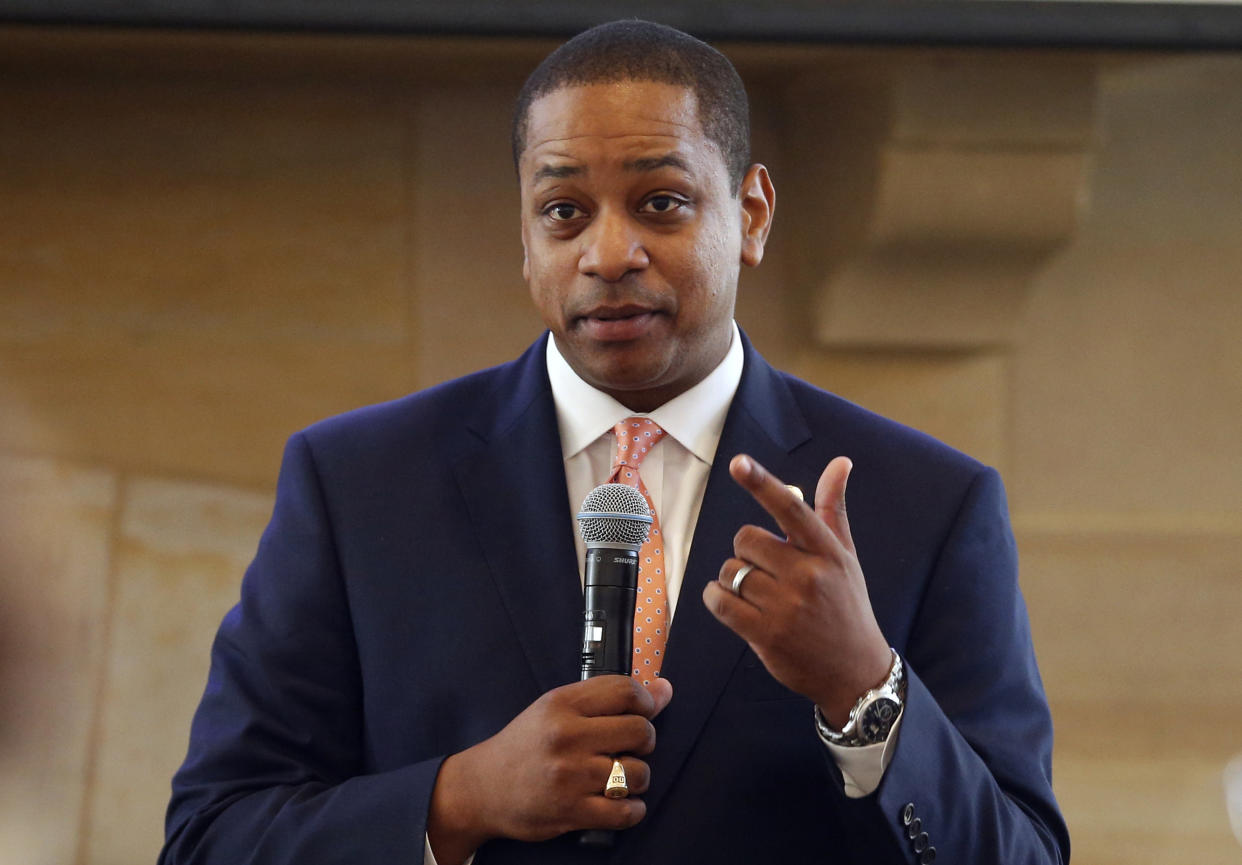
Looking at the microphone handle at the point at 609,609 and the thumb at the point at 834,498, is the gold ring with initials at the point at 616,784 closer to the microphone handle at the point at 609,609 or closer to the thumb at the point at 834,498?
the microphone handle at the point at 609,609

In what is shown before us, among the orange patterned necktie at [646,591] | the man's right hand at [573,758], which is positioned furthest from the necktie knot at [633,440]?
the man's right hand at [573,758]

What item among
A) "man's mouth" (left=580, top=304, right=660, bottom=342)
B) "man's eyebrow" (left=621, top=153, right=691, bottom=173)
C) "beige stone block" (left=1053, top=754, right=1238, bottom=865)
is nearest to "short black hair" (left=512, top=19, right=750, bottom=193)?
"man's eyebrow" (left=621, top=153, right=691, bottom=173)

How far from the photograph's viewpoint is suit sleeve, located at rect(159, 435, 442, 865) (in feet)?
5.54

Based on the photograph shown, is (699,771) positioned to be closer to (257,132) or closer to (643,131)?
(643,131)

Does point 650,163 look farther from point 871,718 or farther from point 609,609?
point 871,718

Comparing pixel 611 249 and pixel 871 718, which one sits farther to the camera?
pixel 611 249

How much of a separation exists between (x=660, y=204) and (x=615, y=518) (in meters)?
0.46

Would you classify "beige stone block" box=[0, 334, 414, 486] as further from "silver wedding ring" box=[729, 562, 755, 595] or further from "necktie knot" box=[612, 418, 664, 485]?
"silver wedding ring" box=[729, 562, 755, 595]

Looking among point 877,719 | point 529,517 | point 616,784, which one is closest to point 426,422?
point 529,517

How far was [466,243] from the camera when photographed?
140 inches

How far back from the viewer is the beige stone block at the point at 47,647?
328 centimetres

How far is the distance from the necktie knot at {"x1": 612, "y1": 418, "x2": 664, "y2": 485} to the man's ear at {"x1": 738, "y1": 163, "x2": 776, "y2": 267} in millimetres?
290

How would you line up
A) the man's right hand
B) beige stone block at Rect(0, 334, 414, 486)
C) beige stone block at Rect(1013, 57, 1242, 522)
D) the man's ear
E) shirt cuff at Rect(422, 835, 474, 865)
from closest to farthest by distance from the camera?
the man's right hand, shirt cuff at Rect(422, 835, 474, 865), the man's ear, beige stone block at Rect(0, 334, 414, 486), beige stone block at Rect(1013, 57, 1242, 522)

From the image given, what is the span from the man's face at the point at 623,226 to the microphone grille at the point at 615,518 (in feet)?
0.84
